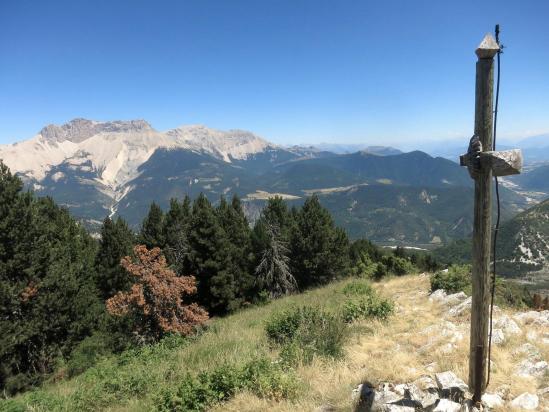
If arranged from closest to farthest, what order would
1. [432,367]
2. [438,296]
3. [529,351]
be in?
[432,367], [529,351], [438,296]

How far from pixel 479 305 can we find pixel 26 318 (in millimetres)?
21753

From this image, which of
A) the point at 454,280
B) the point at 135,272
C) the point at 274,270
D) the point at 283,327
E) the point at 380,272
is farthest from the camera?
the point at 274,270

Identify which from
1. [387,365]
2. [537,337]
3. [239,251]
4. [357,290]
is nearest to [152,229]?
[239,251]

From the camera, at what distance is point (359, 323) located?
11727 millimetres

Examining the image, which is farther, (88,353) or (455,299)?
(88,353)

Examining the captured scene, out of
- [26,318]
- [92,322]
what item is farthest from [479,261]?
[92,322]

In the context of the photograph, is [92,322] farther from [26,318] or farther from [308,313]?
[308,313]

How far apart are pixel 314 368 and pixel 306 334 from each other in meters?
1.66

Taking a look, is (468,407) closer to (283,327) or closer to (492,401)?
(492,401)

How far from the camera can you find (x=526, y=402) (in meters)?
5.81

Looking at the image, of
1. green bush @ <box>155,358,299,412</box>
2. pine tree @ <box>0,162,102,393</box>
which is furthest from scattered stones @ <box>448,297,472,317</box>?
pine tree @ <box>0,162,102,393</box>

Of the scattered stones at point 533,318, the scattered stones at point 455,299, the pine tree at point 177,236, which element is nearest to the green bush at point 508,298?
the scattered stones at point 455,299

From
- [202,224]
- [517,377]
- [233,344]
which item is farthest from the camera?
[202,224]

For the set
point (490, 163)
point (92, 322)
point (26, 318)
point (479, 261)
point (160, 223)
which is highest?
point (490, 163)
